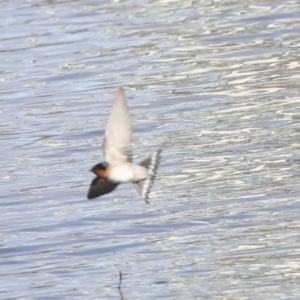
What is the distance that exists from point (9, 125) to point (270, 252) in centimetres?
435

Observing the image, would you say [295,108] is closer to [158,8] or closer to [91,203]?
[91,203]

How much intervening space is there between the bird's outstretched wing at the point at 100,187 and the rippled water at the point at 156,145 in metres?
0.79

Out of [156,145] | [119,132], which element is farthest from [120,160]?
[156,145]

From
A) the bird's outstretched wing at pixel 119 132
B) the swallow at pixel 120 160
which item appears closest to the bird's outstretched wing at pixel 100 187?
the swallow at pixel 120 160

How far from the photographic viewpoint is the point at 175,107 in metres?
11.9

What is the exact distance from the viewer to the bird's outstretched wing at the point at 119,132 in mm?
6672

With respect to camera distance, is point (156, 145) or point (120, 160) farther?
point (156, 145)

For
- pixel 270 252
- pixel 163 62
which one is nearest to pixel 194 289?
pixel 270 252

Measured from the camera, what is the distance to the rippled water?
7.78 metres

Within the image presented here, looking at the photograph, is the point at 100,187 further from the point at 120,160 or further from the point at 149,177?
the point at 149,177

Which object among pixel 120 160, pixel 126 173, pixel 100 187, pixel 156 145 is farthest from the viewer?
pixel 156 145

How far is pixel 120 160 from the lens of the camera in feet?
21.9

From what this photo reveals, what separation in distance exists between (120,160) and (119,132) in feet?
0.46

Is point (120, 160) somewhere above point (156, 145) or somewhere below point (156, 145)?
above
